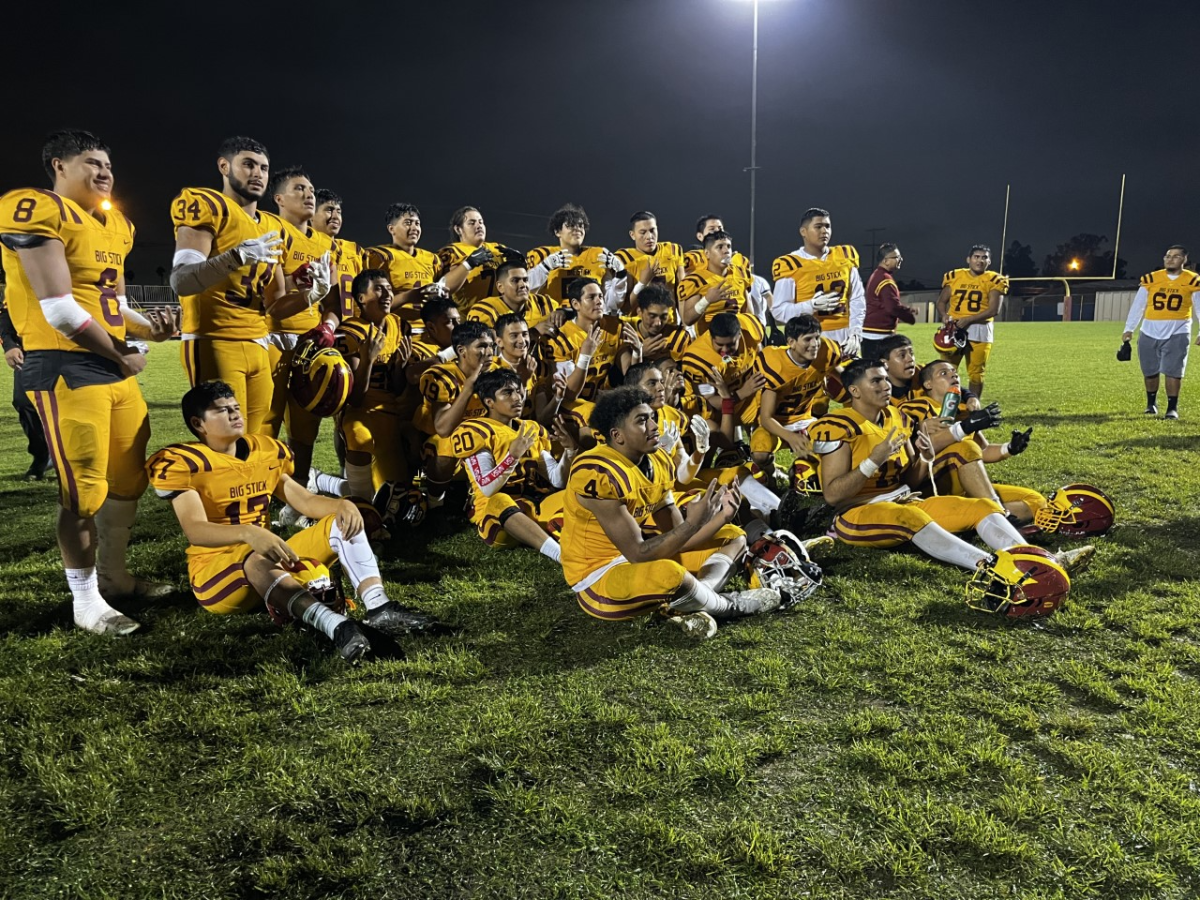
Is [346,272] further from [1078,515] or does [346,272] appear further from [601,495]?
[1078,515]

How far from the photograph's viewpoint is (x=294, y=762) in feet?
9.15

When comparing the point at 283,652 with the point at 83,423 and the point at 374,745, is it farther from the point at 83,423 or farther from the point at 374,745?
the point at 83,423

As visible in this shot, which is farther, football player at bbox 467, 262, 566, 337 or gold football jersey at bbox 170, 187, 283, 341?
football player at bbox 467, 262, 566, 337

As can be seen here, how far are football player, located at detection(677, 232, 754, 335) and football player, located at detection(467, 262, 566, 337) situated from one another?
4.35 feet

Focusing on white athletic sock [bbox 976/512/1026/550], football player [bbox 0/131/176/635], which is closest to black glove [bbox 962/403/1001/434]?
white athletic sock [bbox 976/512/1026/550]

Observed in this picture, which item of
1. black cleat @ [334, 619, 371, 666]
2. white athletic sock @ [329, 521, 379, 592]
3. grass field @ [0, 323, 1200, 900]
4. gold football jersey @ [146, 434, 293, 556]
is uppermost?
gold football jersey @ [146, 434, 293, 556]

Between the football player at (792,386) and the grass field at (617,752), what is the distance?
6.41ft

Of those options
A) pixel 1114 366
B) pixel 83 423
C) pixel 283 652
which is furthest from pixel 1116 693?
pixel 1114 366

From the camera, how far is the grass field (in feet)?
7.41

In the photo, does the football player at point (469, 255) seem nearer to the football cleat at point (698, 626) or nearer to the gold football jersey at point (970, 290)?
the football cleat at point (698, 626)

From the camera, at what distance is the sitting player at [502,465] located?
5.09 metres

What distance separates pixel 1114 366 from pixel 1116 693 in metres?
16.3

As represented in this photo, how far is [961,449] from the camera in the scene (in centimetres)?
536

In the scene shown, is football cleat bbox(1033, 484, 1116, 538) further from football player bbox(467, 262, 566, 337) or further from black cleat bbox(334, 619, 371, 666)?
black cleat bbox(334, 619, 371, 666)
